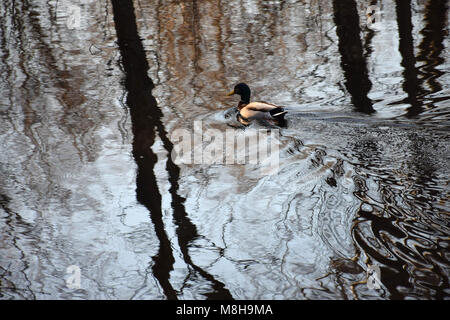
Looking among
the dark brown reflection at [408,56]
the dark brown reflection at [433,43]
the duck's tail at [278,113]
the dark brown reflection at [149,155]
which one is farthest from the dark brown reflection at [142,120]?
the dark brown reflection at [433,43]

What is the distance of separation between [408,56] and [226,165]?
492cm

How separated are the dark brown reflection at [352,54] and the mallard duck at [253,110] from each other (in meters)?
1.19

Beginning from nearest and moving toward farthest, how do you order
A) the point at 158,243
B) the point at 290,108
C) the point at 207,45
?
the point at 158,243
the point at 290,108
the point at 207,45

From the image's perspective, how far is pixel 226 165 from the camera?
7.00 m

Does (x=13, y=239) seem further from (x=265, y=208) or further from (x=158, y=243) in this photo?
(x=265, y=208)

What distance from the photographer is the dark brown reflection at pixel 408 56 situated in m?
8.31

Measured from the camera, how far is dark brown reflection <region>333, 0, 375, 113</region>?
8742mm

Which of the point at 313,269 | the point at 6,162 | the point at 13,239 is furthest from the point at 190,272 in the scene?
the point at 6,162

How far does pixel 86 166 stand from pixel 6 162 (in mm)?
1042

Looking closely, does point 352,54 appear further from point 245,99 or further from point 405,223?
point 405,223

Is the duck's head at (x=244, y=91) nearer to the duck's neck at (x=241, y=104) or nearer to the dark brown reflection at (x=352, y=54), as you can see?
the duck's neck at (x=241, y=104)

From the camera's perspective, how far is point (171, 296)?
4746 millimetres

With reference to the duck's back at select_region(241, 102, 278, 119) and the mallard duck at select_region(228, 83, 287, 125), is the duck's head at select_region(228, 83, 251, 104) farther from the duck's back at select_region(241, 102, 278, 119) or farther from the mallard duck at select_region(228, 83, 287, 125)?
the duck's back at select_region(241, 102, 278, 119)

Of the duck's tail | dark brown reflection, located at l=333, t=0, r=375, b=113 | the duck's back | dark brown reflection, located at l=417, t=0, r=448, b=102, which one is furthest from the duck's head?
dark brown reflection, located at l=417, t=0, r=448, b=102
